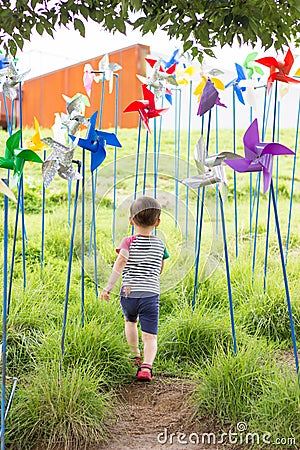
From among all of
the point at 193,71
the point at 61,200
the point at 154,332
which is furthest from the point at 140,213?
the point at 61,200

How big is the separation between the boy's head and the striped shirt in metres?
0.07

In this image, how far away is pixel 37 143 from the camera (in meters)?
3.01

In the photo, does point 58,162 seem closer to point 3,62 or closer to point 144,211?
point 144,211

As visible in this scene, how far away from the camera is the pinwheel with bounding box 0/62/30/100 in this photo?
8.99 ft

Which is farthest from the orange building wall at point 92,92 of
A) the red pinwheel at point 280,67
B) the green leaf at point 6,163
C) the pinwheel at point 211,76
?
the green leaf at point 6,163

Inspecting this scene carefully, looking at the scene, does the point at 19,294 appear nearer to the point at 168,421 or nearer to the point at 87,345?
the point at 87,345

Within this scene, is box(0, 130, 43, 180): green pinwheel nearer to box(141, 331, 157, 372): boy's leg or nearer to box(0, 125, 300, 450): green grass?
box(0, 125, 300, 450): green grass

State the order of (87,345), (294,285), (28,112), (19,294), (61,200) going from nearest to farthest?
(87,345) → (19,294) → (294,285) → (61,200) → (28,112)

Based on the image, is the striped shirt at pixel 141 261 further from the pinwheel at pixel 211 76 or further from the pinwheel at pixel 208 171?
the pinwheel at pixel 211 76

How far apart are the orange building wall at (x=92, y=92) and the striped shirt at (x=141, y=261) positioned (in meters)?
4.41

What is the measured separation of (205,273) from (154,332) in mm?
634

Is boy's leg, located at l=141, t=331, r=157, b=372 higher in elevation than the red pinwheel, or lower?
lower

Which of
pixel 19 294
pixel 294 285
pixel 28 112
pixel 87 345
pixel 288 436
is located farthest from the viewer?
pixel 28 112

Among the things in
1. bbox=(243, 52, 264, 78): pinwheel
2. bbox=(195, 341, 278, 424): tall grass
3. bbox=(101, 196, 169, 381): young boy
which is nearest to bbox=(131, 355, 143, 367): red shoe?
bbox=(101, 196, 169, 381): young boy
